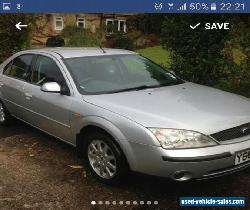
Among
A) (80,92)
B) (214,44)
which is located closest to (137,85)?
(80,92)

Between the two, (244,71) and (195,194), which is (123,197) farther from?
(244,71)

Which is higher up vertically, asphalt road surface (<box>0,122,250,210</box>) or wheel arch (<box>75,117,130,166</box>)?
wheel arch (<box>75,117,130,166</box>)

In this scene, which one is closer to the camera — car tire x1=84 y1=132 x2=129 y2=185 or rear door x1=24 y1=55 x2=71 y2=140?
car tire x1=84 y1=132 x2=129 y2=185

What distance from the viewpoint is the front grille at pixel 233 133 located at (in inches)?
164

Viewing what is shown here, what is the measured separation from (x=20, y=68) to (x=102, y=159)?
2.73 m

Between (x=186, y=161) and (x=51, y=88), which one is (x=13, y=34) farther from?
(x=186, y=161)

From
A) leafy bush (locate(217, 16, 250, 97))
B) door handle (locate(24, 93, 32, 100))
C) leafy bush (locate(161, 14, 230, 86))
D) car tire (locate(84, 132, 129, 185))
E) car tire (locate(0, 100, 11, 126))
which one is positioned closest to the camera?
car tire (locate(84, 132, 129, 185))

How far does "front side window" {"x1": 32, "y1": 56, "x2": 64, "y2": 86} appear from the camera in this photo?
5605mm

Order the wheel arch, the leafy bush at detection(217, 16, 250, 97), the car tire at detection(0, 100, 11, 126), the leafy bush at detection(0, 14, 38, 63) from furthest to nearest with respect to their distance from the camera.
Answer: the leafy bush at detection(0, 14, 38, 63), the leafy bush at detection(217, 16, 250, 97), the car tire at detection(0, 100, 11, 126), the wheel arch

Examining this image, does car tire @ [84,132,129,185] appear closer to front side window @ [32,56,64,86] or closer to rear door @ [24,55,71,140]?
rear door @ [24,55,71,140]

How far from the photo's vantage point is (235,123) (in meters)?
4.33

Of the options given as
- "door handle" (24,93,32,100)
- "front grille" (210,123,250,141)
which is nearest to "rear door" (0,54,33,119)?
"door handle" (24,93,32,100)

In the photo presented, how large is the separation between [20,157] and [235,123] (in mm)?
3215

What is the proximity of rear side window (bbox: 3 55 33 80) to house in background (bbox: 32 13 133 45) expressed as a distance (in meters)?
27.4
